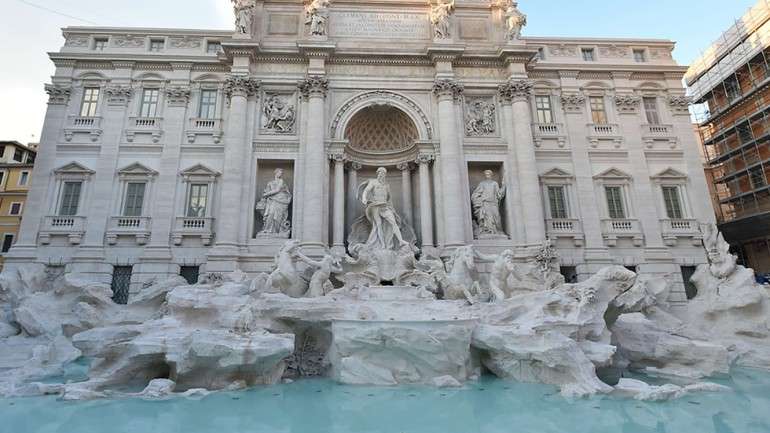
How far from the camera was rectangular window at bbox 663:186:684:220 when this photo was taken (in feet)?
60.2

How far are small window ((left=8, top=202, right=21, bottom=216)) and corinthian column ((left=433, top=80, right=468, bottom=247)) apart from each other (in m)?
26.6

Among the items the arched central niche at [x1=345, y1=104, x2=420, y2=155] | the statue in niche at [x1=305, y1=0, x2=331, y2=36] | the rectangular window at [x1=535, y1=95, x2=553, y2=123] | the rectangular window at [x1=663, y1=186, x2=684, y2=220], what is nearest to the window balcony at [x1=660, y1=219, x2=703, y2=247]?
the rectangular window at [x1=663, y1=186, x2=684, y2=220]

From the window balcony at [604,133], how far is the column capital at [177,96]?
18878 mm

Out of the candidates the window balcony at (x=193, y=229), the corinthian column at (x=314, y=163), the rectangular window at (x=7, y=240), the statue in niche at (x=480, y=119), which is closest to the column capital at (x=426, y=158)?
the statue in niche at (x=480, y=119)

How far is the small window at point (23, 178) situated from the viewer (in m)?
26.0

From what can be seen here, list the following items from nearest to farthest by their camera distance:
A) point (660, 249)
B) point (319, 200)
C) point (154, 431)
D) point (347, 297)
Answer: point (154, 431) → point (347, 297) → point (319, 200) → point (660, 249)

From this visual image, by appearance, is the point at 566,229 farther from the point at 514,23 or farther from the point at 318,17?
the point at 318,17

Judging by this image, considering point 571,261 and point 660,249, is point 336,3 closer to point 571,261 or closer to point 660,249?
point 571,261

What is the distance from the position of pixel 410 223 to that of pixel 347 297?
6636 mm

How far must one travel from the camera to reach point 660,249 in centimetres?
1759

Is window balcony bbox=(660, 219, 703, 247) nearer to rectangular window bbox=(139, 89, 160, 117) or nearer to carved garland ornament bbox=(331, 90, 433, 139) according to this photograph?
carved garland ornament bbox=(331, 90, 433, 139)

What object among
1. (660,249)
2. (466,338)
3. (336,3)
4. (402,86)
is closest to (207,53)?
(336,3)

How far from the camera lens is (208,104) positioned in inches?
733

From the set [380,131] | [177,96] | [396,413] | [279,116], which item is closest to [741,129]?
[380,131]
